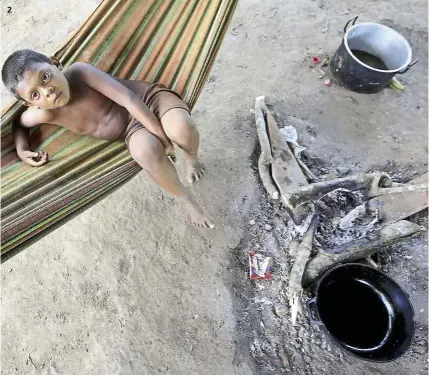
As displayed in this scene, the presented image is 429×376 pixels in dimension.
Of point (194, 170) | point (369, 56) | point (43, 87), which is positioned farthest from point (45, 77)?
point (369, 56)

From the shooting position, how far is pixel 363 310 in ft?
5.83

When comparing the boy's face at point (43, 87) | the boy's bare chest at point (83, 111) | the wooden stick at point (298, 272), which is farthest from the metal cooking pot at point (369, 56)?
the boy's face at point (43, 87)

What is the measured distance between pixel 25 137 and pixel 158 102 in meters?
0.55

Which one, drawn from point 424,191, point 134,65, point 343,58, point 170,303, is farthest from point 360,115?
point 170,303

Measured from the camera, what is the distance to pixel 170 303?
1.82 meters

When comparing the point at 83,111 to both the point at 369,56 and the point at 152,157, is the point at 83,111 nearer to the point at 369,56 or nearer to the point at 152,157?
the point at 152,157

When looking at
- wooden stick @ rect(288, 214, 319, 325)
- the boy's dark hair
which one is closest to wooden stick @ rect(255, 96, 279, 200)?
wooden stick @ rect(288, 214, 319, 325)

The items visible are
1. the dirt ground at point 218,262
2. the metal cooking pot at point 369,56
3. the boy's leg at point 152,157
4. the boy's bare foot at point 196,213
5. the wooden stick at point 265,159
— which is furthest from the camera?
the metal cooking pot at point 369,56

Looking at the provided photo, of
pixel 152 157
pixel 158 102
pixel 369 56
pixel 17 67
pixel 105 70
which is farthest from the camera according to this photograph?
pixel 369 56

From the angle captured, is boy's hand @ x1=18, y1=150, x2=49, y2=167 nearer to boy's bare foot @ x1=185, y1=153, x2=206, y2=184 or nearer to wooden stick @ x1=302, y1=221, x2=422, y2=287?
boy's bare foot @ x1=185, y1=153, x2=206, y2=184

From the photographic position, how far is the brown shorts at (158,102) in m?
1.70

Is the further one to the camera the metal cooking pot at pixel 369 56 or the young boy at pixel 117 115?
the metal cooking pot at pixel 369 56

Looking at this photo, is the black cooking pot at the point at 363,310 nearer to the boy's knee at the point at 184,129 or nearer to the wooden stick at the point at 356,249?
the wooden stick at the point at 356,249

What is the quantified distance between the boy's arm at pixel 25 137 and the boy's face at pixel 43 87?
123 millimetres
